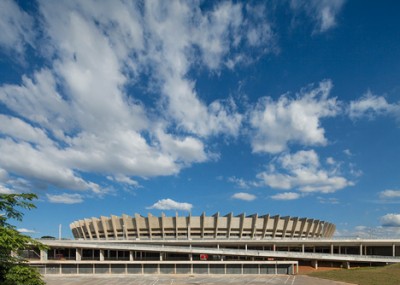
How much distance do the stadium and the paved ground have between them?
275 centimetres

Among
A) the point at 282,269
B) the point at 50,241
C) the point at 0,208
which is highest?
the point at 0,208

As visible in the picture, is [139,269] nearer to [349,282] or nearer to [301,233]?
[349,282]

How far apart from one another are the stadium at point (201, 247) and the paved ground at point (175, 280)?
2747 millimetres

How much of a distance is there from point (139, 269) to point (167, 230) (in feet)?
66.1

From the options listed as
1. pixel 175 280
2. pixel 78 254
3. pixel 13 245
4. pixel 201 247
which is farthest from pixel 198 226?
pixel 13 245

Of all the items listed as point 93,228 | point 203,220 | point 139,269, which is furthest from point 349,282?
point 93,228

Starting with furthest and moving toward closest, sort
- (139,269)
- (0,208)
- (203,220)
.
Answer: (203,220), (139,269), (0,208)

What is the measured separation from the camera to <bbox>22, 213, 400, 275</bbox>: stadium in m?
60.3

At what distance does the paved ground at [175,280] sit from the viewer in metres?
48.3

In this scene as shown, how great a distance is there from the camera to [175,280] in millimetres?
51844

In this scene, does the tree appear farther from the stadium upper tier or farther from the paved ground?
the stadium upper tier

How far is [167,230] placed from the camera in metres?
79.8

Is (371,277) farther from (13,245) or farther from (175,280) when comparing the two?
(13,245)

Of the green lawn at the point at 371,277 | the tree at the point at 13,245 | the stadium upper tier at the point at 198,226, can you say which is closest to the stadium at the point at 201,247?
the stadium upper tier at the point at 198,226
